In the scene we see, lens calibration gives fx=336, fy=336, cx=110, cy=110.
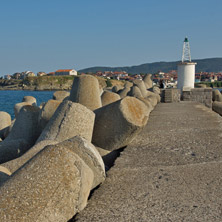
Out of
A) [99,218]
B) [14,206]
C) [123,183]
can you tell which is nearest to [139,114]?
[123,183]

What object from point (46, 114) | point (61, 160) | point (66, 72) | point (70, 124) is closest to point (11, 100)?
point (46, 114)

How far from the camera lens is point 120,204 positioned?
2170mm

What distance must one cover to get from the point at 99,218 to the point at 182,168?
3.86 ft

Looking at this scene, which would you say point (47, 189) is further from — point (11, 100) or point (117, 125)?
point (11, 100)

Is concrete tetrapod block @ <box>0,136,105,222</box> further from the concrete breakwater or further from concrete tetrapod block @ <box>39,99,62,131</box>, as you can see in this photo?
concrete tetrapod block @ <box>39,99,62,131</box>

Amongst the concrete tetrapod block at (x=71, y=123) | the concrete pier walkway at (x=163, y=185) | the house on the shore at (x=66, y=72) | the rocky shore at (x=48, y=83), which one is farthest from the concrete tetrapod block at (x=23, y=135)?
the house on the shore at (x=66, y=72)

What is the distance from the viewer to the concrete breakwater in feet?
6.09

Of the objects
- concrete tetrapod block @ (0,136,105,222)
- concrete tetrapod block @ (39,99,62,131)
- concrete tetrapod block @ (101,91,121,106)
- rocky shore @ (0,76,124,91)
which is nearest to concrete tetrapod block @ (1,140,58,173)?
concrete tetrapod block @ (0,136,105,222)

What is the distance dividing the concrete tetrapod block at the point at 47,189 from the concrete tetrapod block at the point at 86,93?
2895 millimetres

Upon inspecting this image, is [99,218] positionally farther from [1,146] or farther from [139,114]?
[1,146]

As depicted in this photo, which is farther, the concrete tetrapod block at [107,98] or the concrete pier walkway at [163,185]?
the concrete tetrapod block at [107,98]

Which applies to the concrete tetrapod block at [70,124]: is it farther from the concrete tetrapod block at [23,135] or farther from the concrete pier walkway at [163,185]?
the concrete tetrapod block at [23,135]

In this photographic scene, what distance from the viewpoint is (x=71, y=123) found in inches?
135

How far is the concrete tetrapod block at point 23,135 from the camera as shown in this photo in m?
4.18
